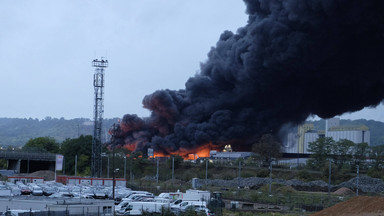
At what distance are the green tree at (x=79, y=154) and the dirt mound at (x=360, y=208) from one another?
62.5m

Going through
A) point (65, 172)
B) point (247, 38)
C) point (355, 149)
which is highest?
point (247, 38)

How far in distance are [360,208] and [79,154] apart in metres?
66.6

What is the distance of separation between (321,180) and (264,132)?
3108cm

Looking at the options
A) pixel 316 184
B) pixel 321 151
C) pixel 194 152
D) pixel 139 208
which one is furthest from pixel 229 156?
pixel 139 208

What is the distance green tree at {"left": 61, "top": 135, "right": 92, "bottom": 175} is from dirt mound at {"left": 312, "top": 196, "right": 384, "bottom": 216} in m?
62.5

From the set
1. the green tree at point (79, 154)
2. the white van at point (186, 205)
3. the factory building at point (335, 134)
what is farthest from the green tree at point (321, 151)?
the factory building at point (335, 134)

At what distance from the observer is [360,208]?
29422 mm

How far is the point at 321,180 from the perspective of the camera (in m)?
60.2

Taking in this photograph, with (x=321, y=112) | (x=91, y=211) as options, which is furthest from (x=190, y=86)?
(x=91, y=211)

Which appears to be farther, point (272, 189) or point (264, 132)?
point (264, 132)

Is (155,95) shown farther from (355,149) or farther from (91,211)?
Answer: (91,211)

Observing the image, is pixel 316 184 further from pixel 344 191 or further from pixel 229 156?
pixel 229 156

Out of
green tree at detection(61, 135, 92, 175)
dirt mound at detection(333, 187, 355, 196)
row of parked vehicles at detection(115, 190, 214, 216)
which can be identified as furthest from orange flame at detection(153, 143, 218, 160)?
row of parked vehicles at detection(115, 190, 214, 216)

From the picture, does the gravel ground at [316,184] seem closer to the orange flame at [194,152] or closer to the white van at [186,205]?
the white van at [186,205]
